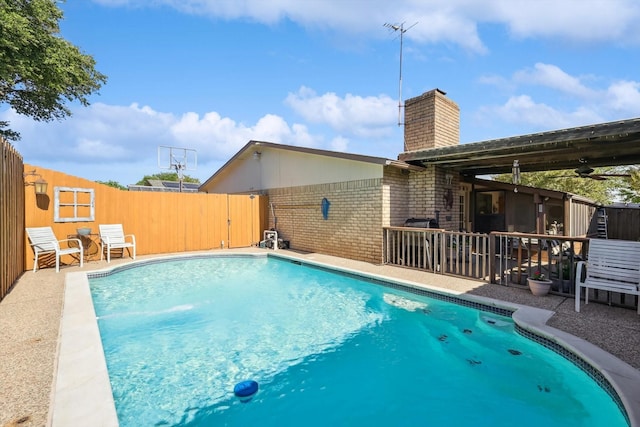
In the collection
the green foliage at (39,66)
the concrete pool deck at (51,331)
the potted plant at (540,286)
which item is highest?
the green foliage at (39,66)

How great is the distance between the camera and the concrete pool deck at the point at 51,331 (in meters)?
2.47

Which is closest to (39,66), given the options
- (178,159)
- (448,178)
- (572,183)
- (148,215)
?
(148,215)

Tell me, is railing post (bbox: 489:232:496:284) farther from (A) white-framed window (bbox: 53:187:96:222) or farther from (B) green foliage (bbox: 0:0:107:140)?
(B) green foliage (bbox: 0:0:107:140)

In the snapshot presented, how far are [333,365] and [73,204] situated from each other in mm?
8986

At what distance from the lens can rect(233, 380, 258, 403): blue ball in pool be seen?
3191 mm

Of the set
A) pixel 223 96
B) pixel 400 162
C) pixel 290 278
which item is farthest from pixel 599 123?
pixel 223 96

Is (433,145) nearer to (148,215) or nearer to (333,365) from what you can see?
(333,365)

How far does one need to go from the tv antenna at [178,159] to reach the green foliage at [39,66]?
17.9 feet

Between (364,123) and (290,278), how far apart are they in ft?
80.5

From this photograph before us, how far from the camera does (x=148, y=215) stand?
10.5 metres

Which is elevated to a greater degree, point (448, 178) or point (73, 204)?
point (448, 178)

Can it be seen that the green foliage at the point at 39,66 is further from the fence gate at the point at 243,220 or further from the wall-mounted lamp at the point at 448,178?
the wall-mounted lamp at the point at 448,178

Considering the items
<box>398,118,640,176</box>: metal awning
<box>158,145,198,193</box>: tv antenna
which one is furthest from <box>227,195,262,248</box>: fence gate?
<box>158,145,198,193</box>: tv antenna

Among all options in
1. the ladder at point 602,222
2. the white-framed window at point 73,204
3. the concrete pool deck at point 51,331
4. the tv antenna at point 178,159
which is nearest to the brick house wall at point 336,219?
the concrete pool deck at point 51,331
